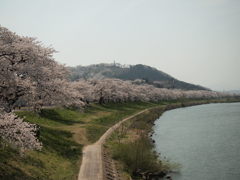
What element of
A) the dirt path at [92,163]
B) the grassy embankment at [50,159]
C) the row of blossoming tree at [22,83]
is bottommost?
the dirt path at [92,163]

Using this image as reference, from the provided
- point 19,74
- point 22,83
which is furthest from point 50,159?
point 19,74

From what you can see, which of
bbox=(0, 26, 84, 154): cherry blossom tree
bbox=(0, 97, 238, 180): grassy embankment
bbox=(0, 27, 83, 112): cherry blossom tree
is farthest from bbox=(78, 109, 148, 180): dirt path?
bbox=(0, 27, 83, 112): cherry blossom tree

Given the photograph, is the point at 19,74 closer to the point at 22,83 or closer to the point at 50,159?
the point at 22,83

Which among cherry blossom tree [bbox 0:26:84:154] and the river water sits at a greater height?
cherry blossom tree [bbox 0:26:84:154]

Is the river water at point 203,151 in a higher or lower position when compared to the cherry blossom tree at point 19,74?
lower

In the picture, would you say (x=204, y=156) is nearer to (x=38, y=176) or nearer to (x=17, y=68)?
(x=38, y=176)

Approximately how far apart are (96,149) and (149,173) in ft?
28.9

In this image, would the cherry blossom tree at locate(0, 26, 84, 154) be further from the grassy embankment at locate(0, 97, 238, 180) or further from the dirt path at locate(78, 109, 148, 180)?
the dirt path at locate(78, 109, 148, 180)

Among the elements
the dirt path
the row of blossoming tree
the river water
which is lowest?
the river water

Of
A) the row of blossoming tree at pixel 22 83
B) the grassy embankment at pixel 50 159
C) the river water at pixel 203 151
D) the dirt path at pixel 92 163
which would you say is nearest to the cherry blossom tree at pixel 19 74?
the row of blossoming tree at pixel 22 83

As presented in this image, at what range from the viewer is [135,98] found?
5202 inches

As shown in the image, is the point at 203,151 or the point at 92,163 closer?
the point at 92,163

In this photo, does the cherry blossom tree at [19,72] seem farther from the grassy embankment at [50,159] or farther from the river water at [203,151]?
the river water at [203,151]

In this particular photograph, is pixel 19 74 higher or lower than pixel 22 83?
higher
